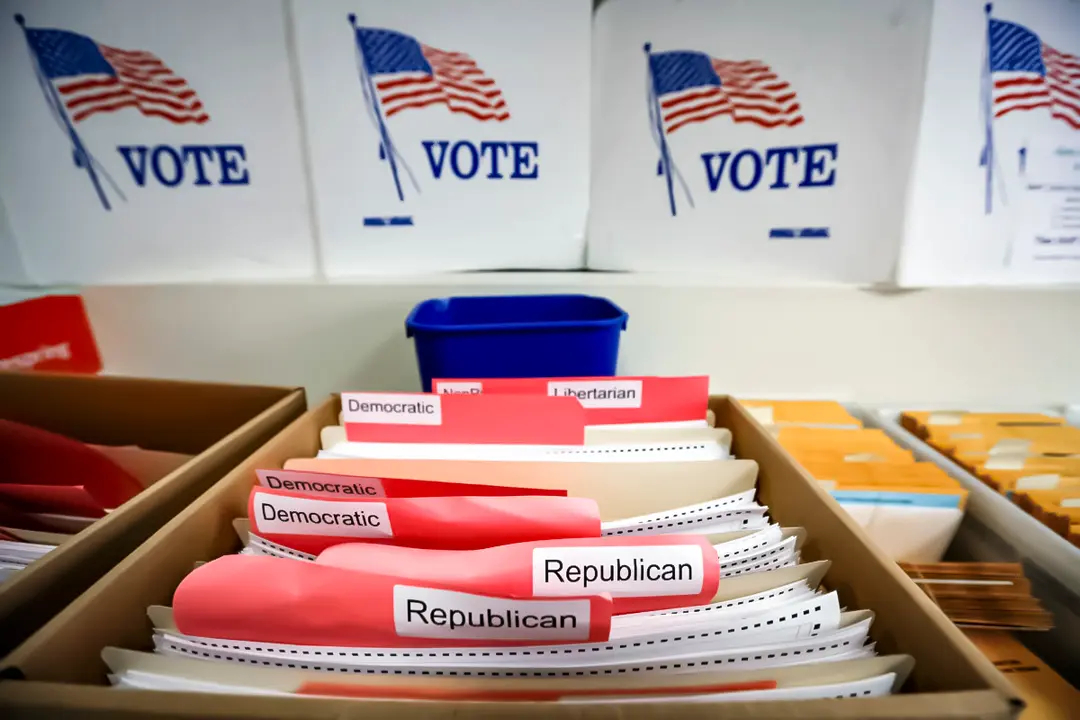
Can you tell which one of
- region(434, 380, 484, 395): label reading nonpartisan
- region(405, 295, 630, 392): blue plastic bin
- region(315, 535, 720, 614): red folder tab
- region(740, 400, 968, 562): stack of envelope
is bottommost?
region(740, 400, 968, 562): stack of envelope

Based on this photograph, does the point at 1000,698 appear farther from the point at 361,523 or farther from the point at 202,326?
the point at 202,326

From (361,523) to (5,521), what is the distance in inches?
15.9

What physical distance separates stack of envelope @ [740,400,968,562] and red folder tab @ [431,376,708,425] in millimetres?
226

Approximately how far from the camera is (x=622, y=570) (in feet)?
1.37

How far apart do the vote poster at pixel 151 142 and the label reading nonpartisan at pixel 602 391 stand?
57 centimetres

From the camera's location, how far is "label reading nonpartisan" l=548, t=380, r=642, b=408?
2.19 ft

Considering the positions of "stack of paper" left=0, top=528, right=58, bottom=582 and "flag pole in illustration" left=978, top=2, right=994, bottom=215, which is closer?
"stack of paper" left=0, top=528, right=58, bottom=582

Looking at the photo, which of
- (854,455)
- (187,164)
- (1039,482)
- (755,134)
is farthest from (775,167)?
(187,164)

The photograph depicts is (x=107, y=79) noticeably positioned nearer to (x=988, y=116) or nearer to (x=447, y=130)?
(x=447, y=130)

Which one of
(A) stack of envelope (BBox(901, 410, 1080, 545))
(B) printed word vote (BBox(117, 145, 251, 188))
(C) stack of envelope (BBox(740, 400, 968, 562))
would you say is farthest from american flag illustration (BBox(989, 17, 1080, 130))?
(B) printed word vote (BBox(117, 145, 251, 188))

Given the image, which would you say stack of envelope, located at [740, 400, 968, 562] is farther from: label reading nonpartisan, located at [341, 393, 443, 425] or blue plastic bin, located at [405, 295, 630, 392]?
label reading nonpartisan, located at [341, 393, 443, 425]

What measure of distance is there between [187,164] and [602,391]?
32.0 inches

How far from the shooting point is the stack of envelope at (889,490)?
691 millimetres

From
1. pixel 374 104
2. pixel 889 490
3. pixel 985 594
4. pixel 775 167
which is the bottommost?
pixel 985 594
